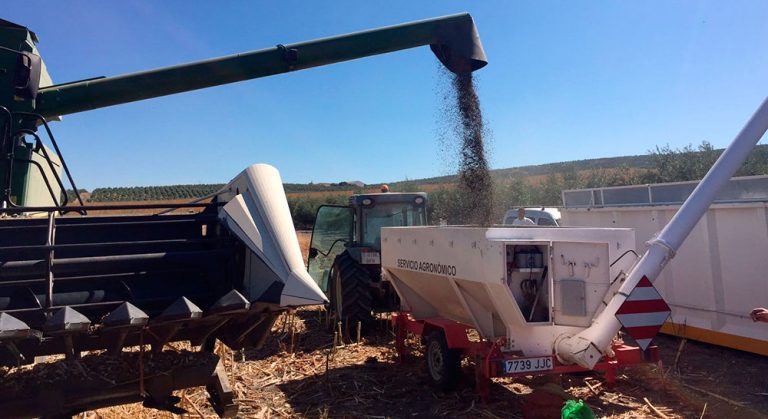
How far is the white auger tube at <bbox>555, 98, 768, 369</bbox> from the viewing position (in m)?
4.32

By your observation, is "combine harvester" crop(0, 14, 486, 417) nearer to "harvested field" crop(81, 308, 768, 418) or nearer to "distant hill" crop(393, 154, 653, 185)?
"harvested field" crop(81, 308, 768, 418)

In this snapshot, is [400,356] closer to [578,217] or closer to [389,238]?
[389,238]

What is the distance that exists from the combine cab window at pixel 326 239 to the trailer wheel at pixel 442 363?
3293 millimetres

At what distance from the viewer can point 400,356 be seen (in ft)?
21.9

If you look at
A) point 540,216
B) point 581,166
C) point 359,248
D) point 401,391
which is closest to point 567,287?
point 401,391

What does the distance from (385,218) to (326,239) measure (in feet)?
4.48

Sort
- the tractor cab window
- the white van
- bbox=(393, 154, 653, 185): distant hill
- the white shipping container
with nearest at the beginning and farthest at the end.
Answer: the white shipping container
the tractor cab window
the white van
bbox=(393, 154, 653, 185): distant hill

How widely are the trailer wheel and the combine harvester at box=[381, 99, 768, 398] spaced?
0.21 m

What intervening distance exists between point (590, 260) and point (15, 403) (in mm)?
4180

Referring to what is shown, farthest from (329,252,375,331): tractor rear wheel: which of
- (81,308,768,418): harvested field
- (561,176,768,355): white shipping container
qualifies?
(561,176,768,355): white shipping container

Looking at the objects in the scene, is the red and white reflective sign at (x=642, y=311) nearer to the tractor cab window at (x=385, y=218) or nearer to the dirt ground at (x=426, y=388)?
the dirt ground at (x=426, y=388)

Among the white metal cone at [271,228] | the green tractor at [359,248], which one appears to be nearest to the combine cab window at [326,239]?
the green tractor at [359,248]

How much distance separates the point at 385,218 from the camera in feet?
27.7

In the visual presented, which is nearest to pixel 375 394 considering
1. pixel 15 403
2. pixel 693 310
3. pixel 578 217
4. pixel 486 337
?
pixel 486 337
